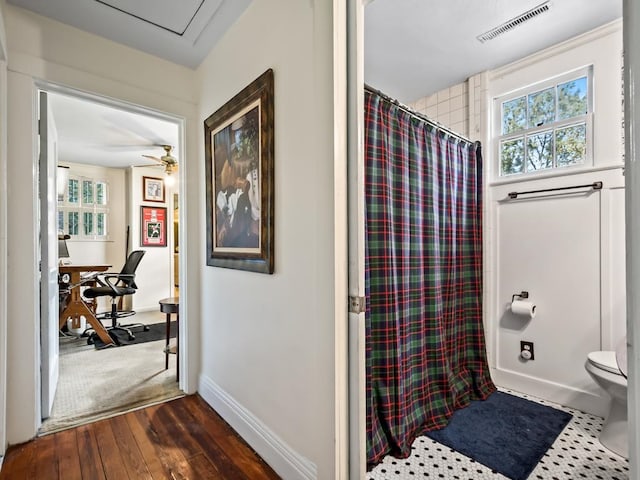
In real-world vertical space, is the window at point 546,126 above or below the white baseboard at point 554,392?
above

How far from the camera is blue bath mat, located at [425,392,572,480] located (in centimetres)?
161

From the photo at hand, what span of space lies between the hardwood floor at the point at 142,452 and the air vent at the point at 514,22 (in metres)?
2.80

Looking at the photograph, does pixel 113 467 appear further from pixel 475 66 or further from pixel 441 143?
pixel 475 66

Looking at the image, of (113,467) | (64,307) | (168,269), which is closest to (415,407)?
(113,467)

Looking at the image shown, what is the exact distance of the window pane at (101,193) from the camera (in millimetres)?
5268

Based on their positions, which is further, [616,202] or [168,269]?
[168,269]

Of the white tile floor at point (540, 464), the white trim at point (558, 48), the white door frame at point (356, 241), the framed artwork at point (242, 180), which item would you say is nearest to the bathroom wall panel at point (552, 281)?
the white tile floor at point (540, 464)

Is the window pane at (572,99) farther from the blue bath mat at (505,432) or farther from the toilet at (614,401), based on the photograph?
the blue bath mat at (505,432)

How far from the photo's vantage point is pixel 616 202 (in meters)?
1.95

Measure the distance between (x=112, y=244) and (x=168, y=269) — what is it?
99 cm

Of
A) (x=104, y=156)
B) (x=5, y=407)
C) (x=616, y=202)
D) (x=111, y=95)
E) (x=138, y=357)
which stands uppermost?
(x=104, y=156)

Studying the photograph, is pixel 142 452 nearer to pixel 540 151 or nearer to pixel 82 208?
pixel 540 151

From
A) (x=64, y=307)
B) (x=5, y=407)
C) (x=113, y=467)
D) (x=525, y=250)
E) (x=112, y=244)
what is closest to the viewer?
(x=113, y=467)

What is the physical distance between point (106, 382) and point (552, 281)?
136 inches
